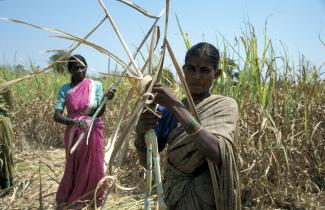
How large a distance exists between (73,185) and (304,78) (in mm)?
2654

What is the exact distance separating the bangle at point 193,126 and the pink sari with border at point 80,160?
2.69 m

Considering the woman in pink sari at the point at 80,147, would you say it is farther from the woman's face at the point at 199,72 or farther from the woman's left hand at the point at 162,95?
the woman's left hand at the point at 162,95

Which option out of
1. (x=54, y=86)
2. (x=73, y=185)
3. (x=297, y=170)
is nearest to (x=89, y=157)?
(x=73, y=185)

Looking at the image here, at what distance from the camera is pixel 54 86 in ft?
27.6

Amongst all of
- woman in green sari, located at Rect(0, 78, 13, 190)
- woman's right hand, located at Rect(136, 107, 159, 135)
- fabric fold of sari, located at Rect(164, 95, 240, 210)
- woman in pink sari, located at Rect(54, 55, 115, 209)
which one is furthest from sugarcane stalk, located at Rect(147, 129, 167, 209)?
woman in green sari, located at Rect(0, 78, 13, 190)

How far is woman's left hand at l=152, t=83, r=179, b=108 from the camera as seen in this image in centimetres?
148

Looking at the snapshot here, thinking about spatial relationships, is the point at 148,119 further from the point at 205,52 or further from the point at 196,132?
the point at 205,52

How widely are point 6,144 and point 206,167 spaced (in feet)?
11.4

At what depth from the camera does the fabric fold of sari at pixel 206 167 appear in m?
1.64

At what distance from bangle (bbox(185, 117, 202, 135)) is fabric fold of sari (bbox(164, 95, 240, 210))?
0.20 feet

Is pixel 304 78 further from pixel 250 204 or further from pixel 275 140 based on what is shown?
pixel 250 204

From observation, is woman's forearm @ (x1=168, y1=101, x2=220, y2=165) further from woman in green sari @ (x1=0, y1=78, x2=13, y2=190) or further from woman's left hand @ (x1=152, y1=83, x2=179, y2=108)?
woman in green sari @ (x1=0, y1=78, x2=13, y2=190)

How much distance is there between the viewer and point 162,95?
1.49 meters

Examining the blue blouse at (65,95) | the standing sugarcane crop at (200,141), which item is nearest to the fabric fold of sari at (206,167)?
the standing sugarcane crop at (200,141)
